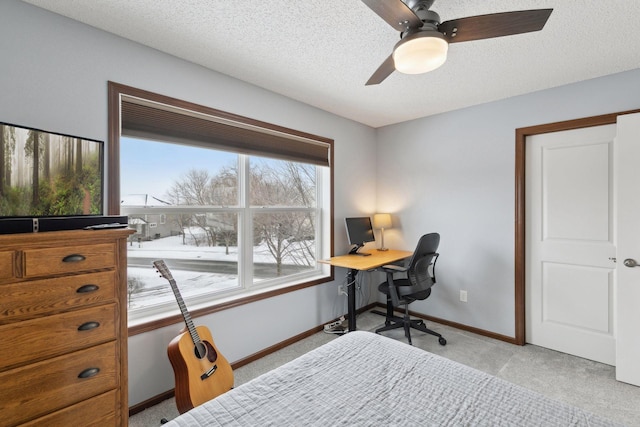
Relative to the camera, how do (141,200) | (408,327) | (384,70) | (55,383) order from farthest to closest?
(408,327) → (141,200) → (384,70) → (55,383)

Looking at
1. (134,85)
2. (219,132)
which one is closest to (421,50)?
(219,132)

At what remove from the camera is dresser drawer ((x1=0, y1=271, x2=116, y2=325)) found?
3.80ft

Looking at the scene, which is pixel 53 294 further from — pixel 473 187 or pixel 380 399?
pixel 473 187

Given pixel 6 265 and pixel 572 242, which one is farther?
pixel 572 242

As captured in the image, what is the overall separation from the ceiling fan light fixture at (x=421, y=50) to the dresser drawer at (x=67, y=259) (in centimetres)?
171

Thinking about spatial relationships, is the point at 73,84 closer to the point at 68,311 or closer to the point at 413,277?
the point at 68,311

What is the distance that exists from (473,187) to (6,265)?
11.7 feet

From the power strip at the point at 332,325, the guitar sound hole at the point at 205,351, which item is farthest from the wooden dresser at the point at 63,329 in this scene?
the power strip at the point at 332,325

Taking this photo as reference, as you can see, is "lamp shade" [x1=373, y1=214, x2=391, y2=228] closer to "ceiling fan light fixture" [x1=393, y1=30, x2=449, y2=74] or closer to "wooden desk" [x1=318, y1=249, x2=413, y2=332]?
"wooden desk" [x1=318, y1=249, x2=413, y2=332]

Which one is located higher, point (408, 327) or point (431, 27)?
point (431, 27)

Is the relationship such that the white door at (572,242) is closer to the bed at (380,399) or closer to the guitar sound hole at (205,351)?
the bed at (380,399)

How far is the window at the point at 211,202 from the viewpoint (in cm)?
204

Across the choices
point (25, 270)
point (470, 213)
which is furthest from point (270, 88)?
point (470, 213)

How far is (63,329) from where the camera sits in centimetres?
127
